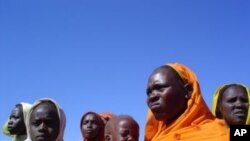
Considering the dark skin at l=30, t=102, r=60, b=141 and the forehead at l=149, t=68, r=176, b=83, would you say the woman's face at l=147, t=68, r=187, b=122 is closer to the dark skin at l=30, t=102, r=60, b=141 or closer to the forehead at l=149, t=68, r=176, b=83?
the forehead at l=149, t=68, r=176, b=83

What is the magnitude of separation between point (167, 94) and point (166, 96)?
0.10 ft

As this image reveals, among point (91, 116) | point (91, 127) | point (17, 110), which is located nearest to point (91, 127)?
point (91, 127)

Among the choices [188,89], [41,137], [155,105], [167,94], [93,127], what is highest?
[93,127]

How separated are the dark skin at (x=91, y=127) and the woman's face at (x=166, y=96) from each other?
4.21 metres

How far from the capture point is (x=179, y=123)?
5.59 meters

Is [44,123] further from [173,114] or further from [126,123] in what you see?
[173,114]

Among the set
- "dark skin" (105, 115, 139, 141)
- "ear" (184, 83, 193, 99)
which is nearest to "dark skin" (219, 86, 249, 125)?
"ear" (184, 83, 193, 99)

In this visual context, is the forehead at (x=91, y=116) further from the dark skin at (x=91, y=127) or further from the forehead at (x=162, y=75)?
the forehead at (x=162, y=75)

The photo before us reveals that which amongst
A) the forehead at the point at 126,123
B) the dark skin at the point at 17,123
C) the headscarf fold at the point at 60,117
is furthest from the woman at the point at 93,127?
the forehead at the point at 126,123

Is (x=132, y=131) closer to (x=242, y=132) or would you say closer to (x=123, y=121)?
(x=123, y=121)

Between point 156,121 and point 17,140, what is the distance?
129 inches

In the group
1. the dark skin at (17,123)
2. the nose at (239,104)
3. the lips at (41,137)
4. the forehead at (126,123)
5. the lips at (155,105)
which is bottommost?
the lips at (41,137)

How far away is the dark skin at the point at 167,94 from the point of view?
5543 millimetres

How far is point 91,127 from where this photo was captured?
980 cm
